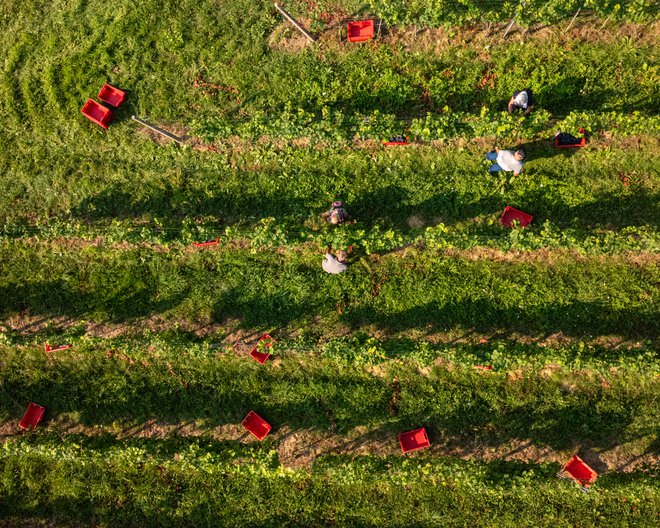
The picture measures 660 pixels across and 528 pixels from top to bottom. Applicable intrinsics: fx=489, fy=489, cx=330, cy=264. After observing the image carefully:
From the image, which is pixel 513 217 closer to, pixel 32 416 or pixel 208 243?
pixel 208 243

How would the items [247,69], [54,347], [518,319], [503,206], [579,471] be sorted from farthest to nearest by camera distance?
[247,69]
[54,347]
[503,206]
[518,319]
[579,471]

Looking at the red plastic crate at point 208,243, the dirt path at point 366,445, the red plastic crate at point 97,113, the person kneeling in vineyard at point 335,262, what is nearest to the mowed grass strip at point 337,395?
the dirt path at point 366,445

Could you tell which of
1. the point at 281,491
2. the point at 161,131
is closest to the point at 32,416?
the point at 281,491

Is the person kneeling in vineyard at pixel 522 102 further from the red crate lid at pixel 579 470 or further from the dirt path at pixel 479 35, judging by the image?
the red crate lid at pixel 579 470

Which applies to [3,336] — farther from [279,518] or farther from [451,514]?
[451,514]

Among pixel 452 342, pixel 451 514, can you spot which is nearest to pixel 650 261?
pixel 452 342
